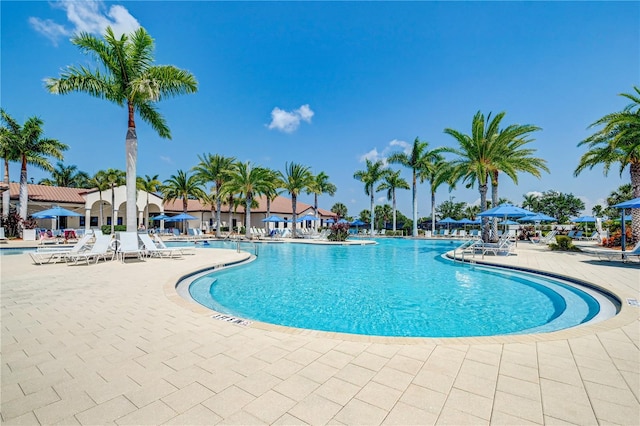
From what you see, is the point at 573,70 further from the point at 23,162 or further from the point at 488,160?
the point at 23,162

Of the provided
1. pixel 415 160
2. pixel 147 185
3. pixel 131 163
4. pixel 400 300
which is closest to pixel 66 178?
pixel 147 185

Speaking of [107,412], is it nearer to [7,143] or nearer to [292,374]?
[292,374]

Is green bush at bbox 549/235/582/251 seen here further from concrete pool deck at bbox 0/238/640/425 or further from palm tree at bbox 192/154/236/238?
palm tree at bbox 192/154/236/238

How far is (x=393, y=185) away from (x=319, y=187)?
917 cm

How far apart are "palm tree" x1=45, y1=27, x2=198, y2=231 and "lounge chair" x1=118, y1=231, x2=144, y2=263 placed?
0.41 meters

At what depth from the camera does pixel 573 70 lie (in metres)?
11.7

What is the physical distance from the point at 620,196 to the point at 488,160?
3509 centimetres

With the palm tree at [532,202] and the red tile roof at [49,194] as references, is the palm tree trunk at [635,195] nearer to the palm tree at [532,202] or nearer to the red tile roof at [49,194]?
the palm tree at [532,202]

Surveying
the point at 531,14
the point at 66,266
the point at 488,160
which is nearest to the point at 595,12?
the point at 531,14

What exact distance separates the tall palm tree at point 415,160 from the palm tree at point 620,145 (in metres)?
13.8

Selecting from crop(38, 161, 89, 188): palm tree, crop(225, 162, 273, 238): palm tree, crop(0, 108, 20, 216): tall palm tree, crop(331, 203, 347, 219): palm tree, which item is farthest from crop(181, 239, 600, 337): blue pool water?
crop(38, 161, 89, 188): palm tree

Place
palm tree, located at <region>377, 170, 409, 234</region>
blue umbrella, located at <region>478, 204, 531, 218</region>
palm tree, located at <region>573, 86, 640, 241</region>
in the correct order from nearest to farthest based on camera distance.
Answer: palm tree, located at <region>573, 86, 640, 241</region>
blue umbrella, located at <region>478, 204, 531, 218</region>
palm tree, located at <region>377, 170, 409, 234</region>

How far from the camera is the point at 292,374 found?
2930 mm

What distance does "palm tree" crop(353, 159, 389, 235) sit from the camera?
3506 centimetres
